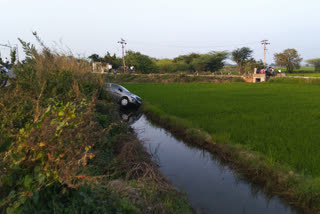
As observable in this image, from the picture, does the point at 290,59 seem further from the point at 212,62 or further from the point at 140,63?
the point at 140,63

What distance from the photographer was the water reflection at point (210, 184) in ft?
13.0

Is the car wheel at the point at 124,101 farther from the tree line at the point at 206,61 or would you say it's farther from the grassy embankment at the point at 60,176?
the tree line at the point at 206,61

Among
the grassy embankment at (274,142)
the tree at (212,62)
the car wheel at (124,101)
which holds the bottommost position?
the grassy embankment at (274,142)

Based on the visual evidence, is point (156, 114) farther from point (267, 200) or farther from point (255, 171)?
point (267, 200)

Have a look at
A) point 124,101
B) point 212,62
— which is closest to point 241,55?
point 212,62

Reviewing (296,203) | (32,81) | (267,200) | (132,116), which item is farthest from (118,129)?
(132,116)

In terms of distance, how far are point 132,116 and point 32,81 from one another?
6.25 metres

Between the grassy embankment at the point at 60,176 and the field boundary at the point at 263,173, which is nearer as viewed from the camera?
the grassy embankment at the point at 60,176

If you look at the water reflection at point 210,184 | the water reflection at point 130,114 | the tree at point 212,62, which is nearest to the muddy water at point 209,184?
the water reflection at point 210,184

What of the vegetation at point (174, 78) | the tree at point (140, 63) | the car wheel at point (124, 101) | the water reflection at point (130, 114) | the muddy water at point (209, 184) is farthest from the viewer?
the tree at point (140, 63)

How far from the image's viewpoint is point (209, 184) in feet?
15.5

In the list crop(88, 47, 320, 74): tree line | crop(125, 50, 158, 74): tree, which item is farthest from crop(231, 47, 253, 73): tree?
crop(125, 50, 158, 74): tree

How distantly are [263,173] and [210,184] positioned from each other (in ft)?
3.55

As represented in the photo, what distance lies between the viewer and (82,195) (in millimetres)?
2219
